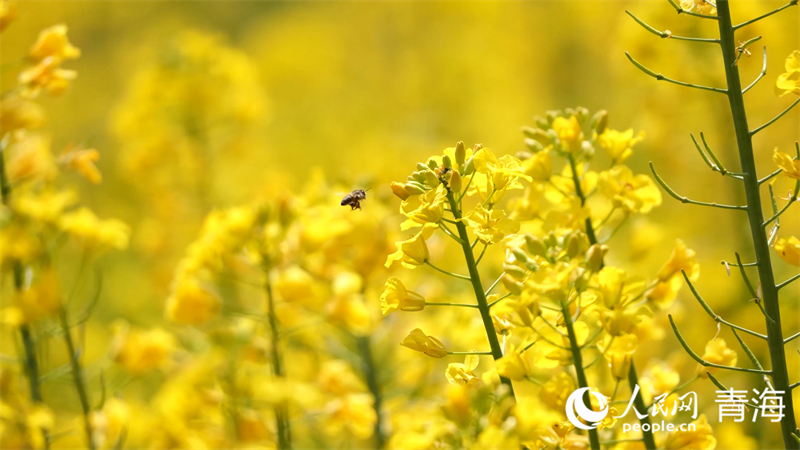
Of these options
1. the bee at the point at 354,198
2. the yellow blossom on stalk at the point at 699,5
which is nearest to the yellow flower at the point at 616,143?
the yellow blossom on stalk at the point at 699,5

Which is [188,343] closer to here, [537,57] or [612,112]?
[612,112]

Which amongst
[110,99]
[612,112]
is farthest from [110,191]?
[612,112]

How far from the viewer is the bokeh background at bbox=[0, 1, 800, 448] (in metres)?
2.86

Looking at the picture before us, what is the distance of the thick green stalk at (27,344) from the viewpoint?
1726 mm

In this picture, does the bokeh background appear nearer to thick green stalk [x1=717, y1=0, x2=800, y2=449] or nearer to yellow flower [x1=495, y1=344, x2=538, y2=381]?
thick green stalk [x1=717, y1=0, x2=800, y2=449]

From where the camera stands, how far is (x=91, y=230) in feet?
6.58

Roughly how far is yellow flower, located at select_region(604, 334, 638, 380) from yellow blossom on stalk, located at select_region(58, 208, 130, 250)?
62.8 inches

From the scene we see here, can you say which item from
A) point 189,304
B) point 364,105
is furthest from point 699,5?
point 364,105

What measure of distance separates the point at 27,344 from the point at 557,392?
1426 mm

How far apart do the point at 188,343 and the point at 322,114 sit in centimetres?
591

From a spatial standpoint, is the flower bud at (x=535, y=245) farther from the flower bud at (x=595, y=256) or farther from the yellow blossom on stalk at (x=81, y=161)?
the yellow blossom on stalk at (x=81, y=161)

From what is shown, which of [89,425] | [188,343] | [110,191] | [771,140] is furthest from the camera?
[110,191]

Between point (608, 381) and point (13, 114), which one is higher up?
point (13, 114)

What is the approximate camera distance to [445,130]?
19.0ft
